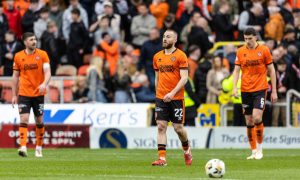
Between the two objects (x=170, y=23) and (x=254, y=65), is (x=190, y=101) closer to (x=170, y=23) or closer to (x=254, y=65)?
(x=254, y=65)

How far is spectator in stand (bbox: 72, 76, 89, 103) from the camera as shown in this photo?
29875mm

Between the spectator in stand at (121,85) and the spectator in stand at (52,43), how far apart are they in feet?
8.27

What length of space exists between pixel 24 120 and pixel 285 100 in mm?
8467

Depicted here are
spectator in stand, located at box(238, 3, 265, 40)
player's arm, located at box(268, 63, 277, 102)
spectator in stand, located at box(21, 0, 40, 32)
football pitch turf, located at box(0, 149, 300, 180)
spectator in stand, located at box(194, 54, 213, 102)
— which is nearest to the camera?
football pitch turf, located at box(0, 149, 300, 180)

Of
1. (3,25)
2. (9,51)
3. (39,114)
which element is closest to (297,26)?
(9,51)

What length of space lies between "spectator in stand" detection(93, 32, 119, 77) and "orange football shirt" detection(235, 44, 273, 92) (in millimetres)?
9698

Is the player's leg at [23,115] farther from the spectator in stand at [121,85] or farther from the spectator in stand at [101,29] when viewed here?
the spectator in stand at [101,29]

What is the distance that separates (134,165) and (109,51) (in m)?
11.8

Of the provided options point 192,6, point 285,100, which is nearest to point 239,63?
point 285,100

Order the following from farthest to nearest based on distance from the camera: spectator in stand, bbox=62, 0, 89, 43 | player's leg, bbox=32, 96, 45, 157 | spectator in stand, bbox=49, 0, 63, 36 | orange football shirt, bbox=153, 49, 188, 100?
1. spectator in stand, bbox=49, 0, 63, 36
2. spectator in stand, bbox=62, 0, 89, 43
3. player's leg, bbox=32, 96, 45, 157
4. orange football shirt, bbox=153, 49, 188, 100

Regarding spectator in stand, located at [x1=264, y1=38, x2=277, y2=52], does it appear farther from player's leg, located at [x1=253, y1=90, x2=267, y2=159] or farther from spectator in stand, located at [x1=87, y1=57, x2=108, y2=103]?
player's leg, located at [x1=253, y1=90, x2=267, y2=159]

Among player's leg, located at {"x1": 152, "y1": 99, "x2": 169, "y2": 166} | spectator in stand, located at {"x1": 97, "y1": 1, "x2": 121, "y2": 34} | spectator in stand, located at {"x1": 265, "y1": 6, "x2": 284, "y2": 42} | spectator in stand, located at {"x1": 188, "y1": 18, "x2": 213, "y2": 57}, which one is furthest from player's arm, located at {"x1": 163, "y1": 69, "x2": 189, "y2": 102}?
spectator in stand, located at {"x1": 97, "y1": 1, "x2": 121, "y2": 34}

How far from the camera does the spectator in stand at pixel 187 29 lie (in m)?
31.1

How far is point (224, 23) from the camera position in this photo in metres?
31.2
